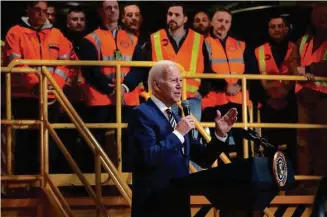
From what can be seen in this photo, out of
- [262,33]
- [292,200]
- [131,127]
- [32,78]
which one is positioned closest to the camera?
[131,127]

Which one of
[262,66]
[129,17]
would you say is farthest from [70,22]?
[262,66]

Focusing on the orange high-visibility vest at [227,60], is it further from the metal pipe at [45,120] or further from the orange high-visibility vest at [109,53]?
the metal pipe at [45,120]

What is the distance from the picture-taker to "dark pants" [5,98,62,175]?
6.23 metres

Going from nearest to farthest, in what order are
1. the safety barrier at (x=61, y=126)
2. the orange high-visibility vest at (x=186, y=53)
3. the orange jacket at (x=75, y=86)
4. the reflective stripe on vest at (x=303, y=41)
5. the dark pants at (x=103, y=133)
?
the safety barrier at (x=61, y=126) < the dark pants at (x=103, y=133) < the orange jacket at (x=75, y=86) < the orange high-visibility vest at (x=186, y=53) < the reflective stripe on vest at (x=303, y=41)

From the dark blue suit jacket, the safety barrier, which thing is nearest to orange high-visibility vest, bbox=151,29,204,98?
the safety barrier

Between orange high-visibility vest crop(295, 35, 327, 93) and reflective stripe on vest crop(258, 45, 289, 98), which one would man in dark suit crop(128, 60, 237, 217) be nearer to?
orange high-visibility vest crop(295, 35, 327, 93)

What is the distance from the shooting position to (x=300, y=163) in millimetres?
6770

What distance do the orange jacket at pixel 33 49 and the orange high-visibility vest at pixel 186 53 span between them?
2.42ft

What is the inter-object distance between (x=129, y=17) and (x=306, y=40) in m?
1.62

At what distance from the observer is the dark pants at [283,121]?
22.9 feet

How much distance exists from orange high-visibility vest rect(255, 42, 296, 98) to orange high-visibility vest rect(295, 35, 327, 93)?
0.10 m

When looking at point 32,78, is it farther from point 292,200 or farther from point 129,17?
point 292,200

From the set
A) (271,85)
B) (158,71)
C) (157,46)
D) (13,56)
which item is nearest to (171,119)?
(158,71)

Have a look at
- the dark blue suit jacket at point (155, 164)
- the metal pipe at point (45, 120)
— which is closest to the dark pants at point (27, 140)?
the metal pipe at point (45, 120)
